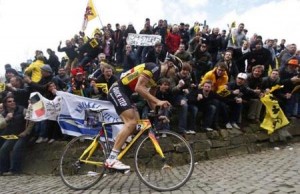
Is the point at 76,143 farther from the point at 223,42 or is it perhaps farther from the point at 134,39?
the point at 223,42

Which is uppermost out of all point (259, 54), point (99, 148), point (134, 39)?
point (134, 39)

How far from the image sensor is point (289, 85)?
11422 mm

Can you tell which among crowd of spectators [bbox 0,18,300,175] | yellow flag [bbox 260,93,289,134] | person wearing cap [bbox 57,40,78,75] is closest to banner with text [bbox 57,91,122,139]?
crowd of spectators [bbox 0,18,300,175]

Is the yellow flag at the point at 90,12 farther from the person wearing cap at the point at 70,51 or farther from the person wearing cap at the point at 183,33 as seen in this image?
the person wearing cap at the point at 183,33

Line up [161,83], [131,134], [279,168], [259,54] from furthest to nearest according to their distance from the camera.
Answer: [259,54] → [161,83] → [279,168] → [131,134]

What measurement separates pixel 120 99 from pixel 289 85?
21.5ft

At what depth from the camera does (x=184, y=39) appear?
1664 centimetres

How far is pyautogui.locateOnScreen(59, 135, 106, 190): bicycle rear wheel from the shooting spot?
7129 millimetres

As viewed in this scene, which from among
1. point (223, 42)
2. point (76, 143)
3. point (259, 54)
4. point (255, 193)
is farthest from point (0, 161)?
point (223, 42)

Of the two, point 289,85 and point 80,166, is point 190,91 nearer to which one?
point 289,85

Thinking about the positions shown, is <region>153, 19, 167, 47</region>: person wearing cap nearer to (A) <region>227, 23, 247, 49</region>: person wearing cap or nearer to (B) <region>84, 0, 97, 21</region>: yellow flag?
(A) <region>227, 23, 247, 49</region>: person wearing cap

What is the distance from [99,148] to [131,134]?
2.81 feet

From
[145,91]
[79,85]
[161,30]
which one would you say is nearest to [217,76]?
[79,85]

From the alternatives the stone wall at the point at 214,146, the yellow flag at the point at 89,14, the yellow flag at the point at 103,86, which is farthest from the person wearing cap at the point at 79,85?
the yellow flag at the point at 89,14
